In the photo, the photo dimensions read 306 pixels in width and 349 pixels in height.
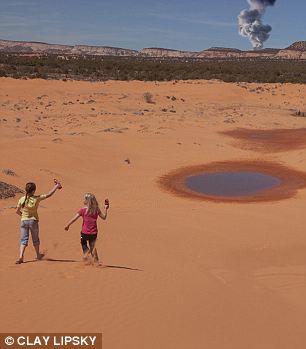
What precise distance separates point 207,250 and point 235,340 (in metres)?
4.41

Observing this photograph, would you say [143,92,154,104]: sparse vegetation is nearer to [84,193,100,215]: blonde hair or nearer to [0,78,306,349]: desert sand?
[0,78,306,349]: desert sand

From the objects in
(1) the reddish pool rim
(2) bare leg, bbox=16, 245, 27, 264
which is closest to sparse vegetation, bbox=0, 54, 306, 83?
(1) the reddish pool rim

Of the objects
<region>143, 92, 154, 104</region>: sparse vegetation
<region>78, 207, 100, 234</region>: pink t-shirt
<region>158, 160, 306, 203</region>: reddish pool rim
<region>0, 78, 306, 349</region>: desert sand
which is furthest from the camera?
<region>143, 92, 154, 104</region>: sparse vegetation

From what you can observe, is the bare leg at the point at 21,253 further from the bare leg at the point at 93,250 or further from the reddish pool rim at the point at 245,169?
the reddish pool rim at the point at 245,169

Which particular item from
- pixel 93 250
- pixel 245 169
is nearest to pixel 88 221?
pixel 93 250

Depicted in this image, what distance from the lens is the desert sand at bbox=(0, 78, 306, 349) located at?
6.35 metres

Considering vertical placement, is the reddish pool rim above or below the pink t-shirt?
below

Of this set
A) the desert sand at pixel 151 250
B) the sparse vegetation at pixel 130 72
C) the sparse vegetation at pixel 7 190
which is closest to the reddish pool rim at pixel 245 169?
the desert sand at pixel 151 250

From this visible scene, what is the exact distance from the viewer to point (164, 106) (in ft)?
128

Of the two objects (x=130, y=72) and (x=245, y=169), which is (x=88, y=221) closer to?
(x=245, y=169)

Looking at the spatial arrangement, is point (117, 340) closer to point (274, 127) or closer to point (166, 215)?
point (166, 215)

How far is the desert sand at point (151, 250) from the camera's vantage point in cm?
635

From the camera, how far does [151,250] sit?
10141mm

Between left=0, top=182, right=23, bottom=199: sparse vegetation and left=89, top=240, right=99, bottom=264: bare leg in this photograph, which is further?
left=0, top=182, right=23, bottom=199: sparse vegetation
